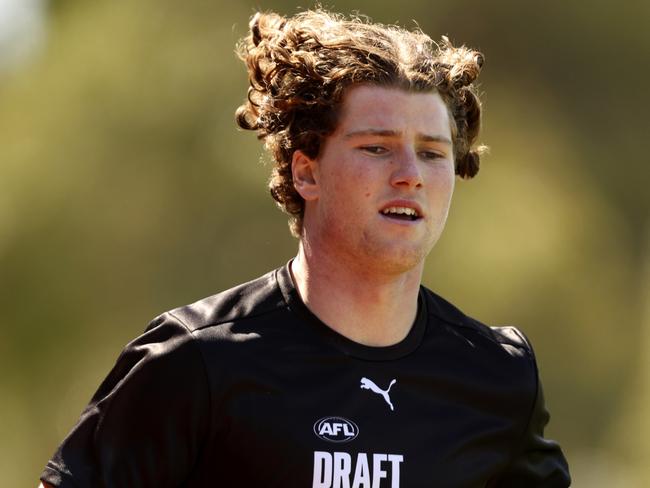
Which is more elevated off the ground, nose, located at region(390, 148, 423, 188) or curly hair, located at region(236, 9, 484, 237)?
curly hair, located at region(236, 9, 484, 237)

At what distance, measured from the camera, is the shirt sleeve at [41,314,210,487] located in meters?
3.08

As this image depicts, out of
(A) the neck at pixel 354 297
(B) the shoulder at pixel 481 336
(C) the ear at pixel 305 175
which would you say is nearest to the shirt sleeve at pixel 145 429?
(A) the neck at pixel 354 297

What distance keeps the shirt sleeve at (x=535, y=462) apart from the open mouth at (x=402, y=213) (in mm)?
641

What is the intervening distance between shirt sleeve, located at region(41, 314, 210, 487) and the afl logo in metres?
0.27

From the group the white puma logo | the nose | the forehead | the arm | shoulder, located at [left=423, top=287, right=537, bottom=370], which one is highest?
the forehead

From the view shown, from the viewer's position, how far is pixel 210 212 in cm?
982

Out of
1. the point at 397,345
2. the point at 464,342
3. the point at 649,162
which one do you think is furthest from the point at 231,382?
the point at 649,162

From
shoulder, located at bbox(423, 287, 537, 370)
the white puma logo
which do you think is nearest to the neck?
the white puma logo

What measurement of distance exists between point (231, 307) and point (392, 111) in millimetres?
617

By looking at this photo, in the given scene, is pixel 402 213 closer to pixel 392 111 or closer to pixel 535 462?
pixel 392 111

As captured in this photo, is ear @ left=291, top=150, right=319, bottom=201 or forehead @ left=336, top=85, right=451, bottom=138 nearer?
forehead @ left=336, top=85, right=451, bottom=138

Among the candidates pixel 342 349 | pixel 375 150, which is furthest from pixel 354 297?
pixel 375 150

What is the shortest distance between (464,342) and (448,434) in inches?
11.2

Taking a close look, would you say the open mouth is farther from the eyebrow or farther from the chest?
the chest
